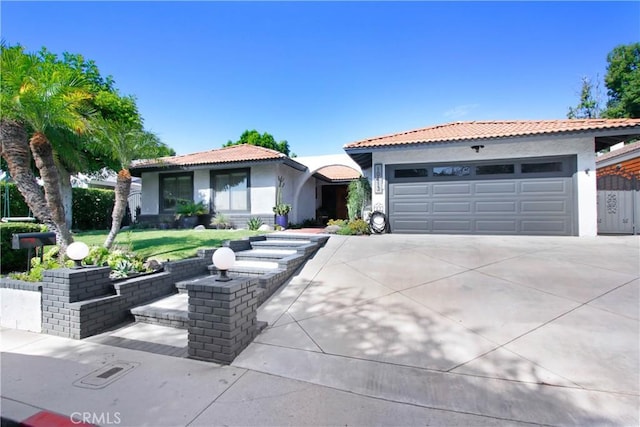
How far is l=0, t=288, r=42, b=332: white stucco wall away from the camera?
13.5ft

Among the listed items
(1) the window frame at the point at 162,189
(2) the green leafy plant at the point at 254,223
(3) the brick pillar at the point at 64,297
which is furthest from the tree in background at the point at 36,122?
(1) the window frame at the point at 162,189

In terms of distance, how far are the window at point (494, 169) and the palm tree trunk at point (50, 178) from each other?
38.1 feet

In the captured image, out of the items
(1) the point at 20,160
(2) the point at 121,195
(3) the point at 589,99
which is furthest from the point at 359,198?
(3) the point at 589,99

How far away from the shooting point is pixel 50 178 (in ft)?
18.0

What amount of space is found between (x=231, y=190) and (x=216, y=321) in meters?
11.5

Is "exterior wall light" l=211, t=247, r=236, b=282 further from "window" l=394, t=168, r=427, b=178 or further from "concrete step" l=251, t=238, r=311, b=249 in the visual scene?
"window" l=394, t=168, r=427, b=178

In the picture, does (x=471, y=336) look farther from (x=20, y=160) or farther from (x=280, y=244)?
(x=20, y=160)

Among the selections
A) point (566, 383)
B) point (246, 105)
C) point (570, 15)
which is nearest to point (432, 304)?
point (566, 383)

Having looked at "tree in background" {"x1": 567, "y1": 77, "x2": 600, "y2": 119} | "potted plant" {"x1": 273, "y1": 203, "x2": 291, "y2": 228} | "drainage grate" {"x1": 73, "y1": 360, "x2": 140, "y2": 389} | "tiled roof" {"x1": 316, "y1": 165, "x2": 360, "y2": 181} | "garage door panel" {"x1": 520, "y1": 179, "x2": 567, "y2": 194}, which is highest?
"tree in background" {"x1": 567, "y1": 77, "x2": 600, "y2": 119}

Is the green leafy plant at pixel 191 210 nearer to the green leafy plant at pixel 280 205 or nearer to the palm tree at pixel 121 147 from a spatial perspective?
the green leafy plant at pixel 280 205

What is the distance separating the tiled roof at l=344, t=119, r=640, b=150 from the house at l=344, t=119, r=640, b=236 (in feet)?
0.09

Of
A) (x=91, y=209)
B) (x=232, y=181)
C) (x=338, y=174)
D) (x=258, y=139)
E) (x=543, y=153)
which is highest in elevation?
(x=258, y=139)

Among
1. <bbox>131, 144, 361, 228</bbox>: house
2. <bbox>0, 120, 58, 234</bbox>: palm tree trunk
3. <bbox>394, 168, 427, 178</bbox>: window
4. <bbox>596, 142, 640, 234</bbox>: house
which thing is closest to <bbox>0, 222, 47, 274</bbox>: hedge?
<bbox>0, 120, 58, 234</bbox>: palm tree trunk

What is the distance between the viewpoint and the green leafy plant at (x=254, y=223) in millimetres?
12836
